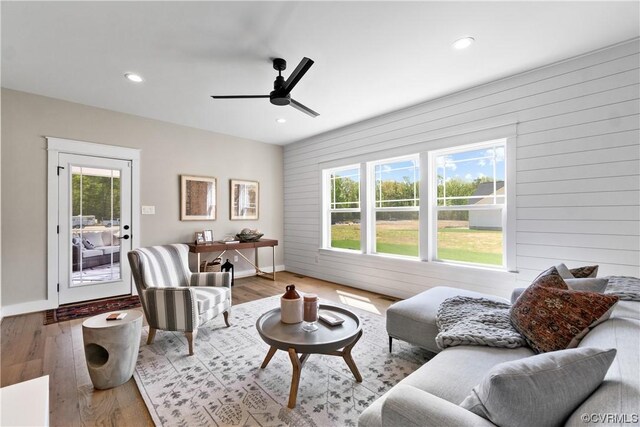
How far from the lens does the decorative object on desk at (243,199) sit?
16.5 feet

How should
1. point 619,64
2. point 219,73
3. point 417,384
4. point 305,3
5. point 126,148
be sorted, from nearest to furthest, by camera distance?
point 417,384, point 305,3, point 619,64, point 219,73, point 126,148

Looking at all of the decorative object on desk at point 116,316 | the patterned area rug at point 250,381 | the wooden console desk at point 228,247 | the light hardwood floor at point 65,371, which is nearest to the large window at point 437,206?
the light hardwood floor at point 65,371

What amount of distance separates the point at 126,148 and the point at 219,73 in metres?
2.11

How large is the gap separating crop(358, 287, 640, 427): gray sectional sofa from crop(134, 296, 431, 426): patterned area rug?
63 cm

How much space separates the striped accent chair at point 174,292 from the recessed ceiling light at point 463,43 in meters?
3.09

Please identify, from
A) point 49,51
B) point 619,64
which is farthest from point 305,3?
point 619,64

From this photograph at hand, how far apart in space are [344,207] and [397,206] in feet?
3.59

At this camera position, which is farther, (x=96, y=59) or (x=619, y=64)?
(x=96, y=59)

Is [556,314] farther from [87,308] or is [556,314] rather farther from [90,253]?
[90,253]

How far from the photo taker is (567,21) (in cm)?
208

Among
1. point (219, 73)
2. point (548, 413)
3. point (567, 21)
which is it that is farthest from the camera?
point (219, 73)

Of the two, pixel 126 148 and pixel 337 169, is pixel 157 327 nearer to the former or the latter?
pixel 126 148

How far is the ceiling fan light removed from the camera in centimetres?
228

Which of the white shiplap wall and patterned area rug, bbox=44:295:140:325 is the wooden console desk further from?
the white shiplap wall
